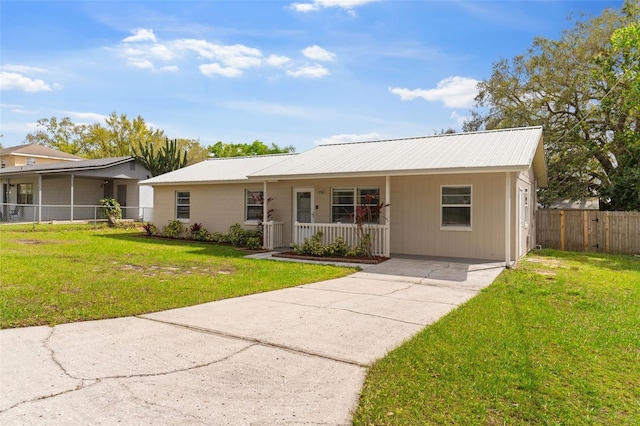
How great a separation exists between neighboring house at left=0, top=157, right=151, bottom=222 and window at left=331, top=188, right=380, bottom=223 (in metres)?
16.1

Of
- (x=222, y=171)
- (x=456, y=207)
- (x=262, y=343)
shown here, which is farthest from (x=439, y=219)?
(x=222, y=171)

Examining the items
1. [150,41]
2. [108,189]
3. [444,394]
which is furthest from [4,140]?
[444,394]

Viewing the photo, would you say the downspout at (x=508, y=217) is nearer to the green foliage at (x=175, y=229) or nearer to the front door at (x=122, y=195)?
the green foliage at (x=175, y=229)

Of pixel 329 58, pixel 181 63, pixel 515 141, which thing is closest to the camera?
pixel 515 141

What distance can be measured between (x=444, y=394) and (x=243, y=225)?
13.6m

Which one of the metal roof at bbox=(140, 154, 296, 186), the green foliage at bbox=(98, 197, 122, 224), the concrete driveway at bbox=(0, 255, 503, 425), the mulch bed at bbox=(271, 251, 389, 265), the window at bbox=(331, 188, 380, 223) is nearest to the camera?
the concrete driveway at bbox=(0, 255, 503, 425)

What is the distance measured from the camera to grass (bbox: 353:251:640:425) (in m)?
3.13

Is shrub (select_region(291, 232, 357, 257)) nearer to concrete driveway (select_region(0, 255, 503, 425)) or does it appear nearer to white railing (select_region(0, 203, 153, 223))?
concrete driveway (select_region(0, 255, 503, 425))

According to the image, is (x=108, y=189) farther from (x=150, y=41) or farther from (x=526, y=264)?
(x=526, y=264)

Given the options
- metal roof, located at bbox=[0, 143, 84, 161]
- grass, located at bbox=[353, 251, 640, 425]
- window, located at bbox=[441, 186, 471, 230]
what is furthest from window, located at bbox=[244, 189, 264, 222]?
metal roof, located at bbox=[0, 143, 84, 161]

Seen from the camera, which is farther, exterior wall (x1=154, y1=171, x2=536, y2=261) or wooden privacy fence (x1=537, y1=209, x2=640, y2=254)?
wooden privacy fence (x1=537, y1=209, x2=640, y2=254)

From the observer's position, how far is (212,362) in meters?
4.05

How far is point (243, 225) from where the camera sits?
1636 cm

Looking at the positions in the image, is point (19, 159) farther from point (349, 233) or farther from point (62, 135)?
point (349, 233)
